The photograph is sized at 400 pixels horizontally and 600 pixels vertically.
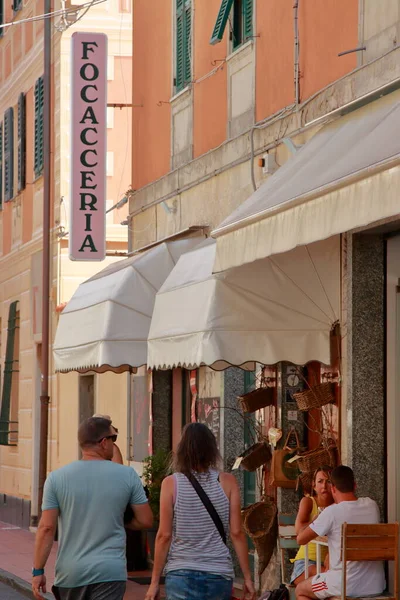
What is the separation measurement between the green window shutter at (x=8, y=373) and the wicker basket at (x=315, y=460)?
1414cm

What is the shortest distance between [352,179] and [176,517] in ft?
6.91

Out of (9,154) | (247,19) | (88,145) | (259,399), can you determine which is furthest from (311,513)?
(9,154)

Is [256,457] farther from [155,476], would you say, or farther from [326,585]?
[155,476]

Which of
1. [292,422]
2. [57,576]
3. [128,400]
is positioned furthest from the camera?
[128,400]

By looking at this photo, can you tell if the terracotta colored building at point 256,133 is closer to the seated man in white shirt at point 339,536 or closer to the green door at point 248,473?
the green door at point 248,473

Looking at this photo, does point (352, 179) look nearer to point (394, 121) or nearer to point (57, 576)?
point (394, 121)

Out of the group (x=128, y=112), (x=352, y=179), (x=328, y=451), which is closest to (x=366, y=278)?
(x=328, y=451)

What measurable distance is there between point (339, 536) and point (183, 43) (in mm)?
7979

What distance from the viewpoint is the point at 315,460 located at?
36.3 ft

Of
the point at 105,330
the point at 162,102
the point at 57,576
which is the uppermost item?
the point at 162,102

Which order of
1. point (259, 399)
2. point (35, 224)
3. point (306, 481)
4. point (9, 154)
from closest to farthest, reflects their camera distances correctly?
point (306, 481) → point (259, 399) → point (35, 224) → point (9, 154)

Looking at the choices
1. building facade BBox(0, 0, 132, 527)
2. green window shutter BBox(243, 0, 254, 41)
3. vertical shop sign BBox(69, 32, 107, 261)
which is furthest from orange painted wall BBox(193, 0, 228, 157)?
building facade BBox(0, 0, 132, 527)

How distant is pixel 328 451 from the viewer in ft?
36.0

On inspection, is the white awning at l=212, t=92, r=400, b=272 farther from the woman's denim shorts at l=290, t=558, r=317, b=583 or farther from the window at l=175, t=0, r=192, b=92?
the window at l=175, t=0, r=192, b=92
